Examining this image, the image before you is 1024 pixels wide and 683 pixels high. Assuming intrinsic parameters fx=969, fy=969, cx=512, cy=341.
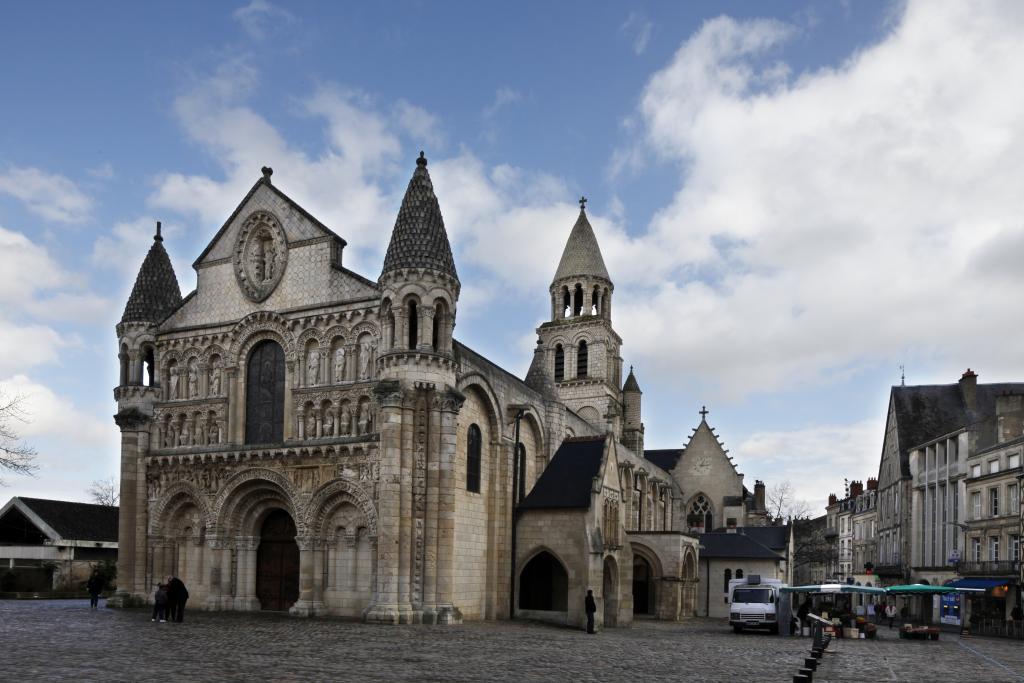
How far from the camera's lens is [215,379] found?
115 feet

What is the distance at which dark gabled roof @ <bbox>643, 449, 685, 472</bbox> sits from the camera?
70.1 metres

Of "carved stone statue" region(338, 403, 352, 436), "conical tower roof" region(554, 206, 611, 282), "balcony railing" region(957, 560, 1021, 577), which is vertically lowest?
"balcony railing" region(957, 560, 1021, 577)

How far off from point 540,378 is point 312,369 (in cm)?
1229

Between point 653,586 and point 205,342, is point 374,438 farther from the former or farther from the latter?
point 653,586

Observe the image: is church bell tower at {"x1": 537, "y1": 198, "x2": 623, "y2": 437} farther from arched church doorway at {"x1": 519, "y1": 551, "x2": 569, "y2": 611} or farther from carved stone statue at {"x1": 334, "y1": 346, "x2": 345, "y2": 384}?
carved stone statue at {"x1": 334, "y1": 346, "x2": 345, "y2": 384}

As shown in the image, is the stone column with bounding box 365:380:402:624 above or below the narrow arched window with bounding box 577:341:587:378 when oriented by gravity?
below

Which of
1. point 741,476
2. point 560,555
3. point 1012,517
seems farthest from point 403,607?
point 741,476

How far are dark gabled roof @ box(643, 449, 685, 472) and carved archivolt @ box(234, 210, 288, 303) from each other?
134 feet

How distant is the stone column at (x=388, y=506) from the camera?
95.7 feet

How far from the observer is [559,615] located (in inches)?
1377

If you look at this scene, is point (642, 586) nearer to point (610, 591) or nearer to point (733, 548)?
point (733, 548)

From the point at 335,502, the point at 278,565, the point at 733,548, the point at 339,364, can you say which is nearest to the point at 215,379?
the point at 339,364

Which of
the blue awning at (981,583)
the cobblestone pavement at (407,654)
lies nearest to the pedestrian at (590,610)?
the cobblestone pavement at (407,654)

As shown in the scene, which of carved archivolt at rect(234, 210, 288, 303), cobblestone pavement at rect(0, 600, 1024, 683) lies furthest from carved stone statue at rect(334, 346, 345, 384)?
cobblestone pavement at rect(0, 600, 1024, 683)
